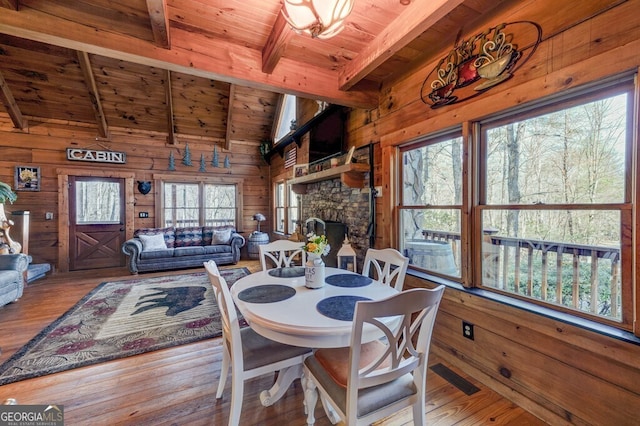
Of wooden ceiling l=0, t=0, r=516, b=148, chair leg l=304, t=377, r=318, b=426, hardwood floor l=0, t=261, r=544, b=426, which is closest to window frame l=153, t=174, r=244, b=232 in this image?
wooden ceiling l=0, t=0, r=516, b=148

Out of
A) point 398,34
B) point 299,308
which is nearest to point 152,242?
point 299,308

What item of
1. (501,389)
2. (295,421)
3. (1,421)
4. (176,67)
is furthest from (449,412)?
(176,67)

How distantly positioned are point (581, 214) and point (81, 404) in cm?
336

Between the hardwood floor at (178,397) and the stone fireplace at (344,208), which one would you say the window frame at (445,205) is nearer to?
the stone fireplace at (344,208)

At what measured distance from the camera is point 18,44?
158 inches

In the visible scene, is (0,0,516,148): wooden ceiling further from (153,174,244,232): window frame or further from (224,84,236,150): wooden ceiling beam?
(153,174,244,232): window frame

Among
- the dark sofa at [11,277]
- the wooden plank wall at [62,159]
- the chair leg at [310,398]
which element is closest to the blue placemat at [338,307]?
the chair leg at [310,398]

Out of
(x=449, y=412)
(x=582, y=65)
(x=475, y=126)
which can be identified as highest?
(x=582, y=65)

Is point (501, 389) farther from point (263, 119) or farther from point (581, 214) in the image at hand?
point (263, 119)

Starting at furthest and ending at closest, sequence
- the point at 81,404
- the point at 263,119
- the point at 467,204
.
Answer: the point at 263,119 < the point at 467,204 < the point at 81,404

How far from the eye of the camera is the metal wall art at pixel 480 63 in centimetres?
166

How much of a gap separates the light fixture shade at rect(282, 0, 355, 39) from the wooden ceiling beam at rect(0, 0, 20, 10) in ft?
6.10

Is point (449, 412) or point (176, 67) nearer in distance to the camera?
point (449, 412)

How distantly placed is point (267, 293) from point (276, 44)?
1.90 metres
